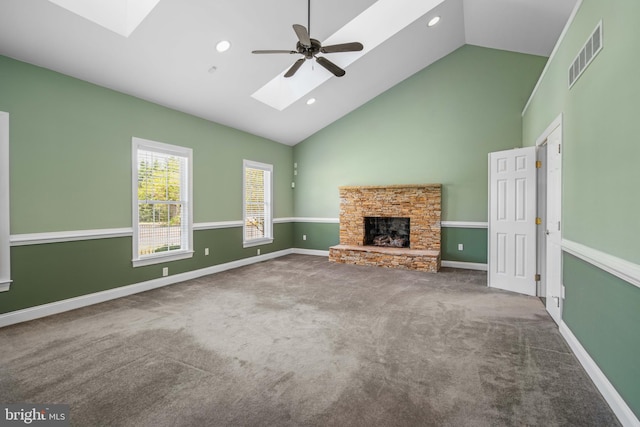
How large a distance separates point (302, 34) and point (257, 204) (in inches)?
166

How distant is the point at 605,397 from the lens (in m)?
1.94

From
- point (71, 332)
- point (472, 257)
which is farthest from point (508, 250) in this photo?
point (71, 332)

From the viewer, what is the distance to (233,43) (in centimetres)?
383

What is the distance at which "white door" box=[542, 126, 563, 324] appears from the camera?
10.4 feet

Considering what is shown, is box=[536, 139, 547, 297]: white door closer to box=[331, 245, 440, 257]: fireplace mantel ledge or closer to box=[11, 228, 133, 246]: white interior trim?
box=[331, 245, 440, 257]: fireplace mantel ledge

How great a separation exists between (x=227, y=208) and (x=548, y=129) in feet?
16.7

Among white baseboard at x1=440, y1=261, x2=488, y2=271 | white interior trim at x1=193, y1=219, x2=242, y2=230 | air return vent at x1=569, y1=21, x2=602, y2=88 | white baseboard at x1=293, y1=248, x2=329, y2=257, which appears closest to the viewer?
air return vent at x1=569, y1=21, x2=602, y2=88

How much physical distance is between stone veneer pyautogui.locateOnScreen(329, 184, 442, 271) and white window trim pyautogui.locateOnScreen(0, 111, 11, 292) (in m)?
4.88

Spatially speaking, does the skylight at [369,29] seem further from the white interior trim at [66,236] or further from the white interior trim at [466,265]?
the white interior trim at [466,265]

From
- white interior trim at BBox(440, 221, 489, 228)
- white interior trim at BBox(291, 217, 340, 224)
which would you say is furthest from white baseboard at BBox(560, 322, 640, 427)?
white interior trim at BBox(291, 217, 340, 224)

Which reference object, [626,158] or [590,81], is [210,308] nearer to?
[626,158]

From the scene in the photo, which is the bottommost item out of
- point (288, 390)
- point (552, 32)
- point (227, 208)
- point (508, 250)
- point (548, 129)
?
point (288, 390)

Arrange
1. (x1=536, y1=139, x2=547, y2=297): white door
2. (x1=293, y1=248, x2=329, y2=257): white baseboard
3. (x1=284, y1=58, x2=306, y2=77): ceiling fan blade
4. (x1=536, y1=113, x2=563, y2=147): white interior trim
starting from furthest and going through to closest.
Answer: (x1=293, y1=248, x2=329, y2=257): white baseboard, (x1=536, y1=139, x2=547, y2=297): white door, (x1=284, y1=58, x2=306, y2=77): ceiling fan blade, (x1=536, y1=113, x2=563, y2=147): white interior trim

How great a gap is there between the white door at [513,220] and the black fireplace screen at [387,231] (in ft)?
7.04
